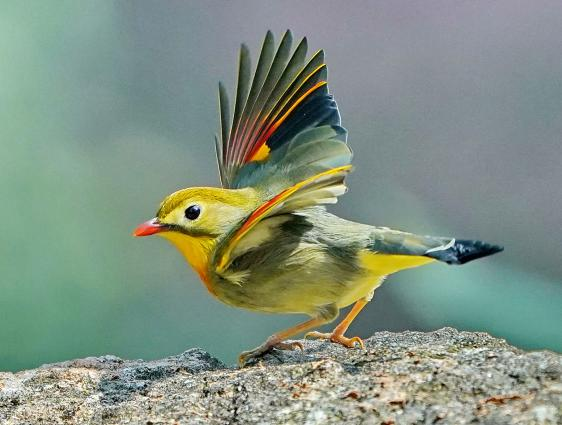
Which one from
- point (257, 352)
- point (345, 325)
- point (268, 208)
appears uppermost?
point (268, 208)

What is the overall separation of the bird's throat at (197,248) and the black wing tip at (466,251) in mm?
769

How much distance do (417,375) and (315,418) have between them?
297mm

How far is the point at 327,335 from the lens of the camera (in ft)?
9.99

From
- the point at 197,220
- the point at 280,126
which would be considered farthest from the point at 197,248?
the point at 280,126

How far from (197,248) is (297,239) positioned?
35 centimetres

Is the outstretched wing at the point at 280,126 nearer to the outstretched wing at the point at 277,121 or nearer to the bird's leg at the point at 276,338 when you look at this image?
the outstretched wing at the point at 277,121

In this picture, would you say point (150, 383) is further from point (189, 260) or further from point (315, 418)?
point (315, 418)

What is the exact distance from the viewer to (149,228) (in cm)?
263

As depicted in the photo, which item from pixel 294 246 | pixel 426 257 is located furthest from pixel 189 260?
pixel 426 257

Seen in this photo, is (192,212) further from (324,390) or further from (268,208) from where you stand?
(324,390)

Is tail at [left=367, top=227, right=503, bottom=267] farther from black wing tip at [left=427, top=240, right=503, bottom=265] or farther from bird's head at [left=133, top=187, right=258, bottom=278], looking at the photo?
bird's head at [left=133, top=187, right=258, bottom=278]

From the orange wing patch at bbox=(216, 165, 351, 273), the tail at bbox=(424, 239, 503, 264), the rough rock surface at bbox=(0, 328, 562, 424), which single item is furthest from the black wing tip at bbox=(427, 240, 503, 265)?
the orange wing patch at bbox=(216, 165, 351, 273)

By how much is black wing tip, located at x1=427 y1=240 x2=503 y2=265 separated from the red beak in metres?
0.91

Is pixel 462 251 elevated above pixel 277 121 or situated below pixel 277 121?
below
